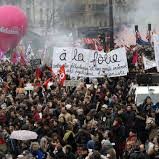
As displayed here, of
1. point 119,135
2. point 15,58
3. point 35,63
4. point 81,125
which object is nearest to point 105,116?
point 81,125

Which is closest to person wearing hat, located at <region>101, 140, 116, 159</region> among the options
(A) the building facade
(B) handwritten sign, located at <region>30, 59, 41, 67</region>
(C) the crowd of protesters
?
(C) the crowd of protesters

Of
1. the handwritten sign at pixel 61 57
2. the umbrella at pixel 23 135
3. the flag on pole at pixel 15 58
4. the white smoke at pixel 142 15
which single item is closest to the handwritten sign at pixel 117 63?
the handwritten sign at pixel 61 57

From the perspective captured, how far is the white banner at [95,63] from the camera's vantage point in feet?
66.7

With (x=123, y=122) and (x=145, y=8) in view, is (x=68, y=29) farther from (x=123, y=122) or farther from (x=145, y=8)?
(x=123, y=122)

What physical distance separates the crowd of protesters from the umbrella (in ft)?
0.33

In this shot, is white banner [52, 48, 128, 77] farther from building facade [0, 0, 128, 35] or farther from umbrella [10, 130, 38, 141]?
building facade [0, 0, 128, 35]

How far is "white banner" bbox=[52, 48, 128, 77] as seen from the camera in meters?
20.3

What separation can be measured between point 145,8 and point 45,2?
13.4m

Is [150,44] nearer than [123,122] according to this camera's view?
No

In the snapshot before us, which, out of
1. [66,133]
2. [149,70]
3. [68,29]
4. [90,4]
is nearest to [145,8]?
[68,29]

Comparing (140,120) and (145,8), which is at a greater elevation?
(145,8)

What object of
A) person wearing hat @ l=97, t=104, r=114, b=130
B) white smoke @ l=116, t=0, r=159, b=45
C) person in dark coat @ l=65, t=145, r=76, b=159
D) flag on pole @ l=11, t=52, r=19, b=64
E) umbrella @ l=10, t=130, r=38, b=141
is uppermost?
white smoke @ l=116, t=0, r=159, b=45

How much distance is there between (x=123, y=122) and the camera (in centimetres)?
1491

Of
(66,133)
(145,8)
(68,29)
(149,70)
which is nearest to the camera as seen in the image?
(66,133)
